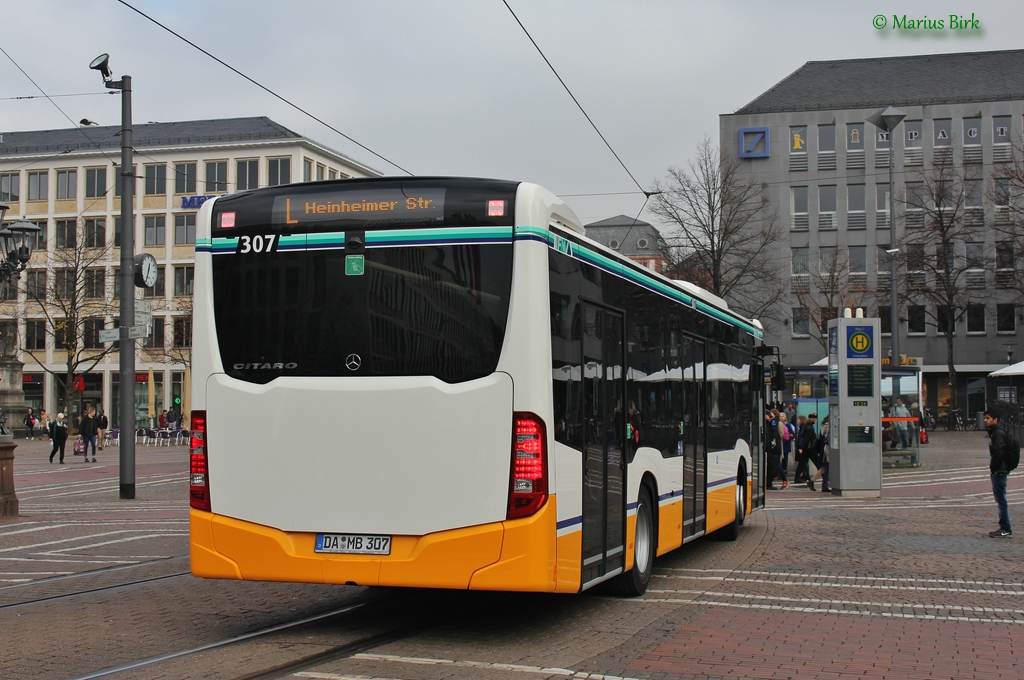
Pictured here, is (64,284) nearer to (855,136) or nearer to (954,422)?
(855,136)

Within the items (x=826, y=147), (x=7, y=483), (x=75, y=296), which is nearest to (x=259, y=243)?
(x=7, y=483)

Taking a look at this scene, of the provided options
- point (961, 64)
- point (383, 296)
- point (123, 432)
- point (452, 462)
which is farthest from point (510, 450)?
point (961, 64)

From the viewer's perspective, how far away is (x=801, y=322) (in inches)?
2825

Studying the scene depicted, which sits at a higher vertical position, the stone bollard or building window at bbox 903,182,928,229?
building window at bbox 903,182,928,229

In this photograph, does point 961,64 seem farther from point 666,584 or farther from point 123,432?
point 666,584

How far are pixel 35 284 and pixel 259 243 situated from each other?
6926cm

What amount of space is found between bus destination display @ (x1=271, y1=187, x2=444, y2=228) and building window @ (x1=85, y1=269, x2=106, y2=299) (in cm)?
5845

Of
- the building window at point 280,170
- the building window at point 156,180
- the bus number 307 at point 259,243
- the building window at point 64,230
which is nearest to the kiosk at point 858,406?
the bus number 307 at point 259,243

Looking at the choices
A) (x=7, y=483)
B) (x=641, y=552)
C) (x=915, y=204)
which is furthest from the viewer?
(x=915, y=204)

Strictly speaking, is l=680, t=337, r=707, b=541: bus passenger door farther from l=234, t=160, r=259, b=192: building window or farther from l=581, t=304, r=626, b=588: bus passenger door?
l=234, t=160, r=259, b=192: building window

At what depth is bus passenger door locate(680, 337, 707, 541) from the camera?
11906mm

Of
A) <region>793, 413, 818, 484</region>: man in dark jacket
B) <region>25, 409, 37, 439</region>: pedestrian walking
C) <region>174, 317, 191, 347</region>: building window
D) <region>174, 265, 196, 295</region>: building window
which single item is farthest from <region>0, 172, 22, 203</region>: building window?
<region>793, 413, 818, 484</region>: man in dark jacket

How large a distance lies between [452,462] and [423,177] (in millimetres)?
1949

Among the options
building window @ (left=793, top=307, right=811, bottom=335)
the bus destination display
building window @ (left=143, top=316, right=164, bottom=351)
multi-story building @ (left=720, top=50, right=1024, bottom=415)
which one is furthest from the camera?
building window @ (left=143, top=316, right=164, bottom=351)
